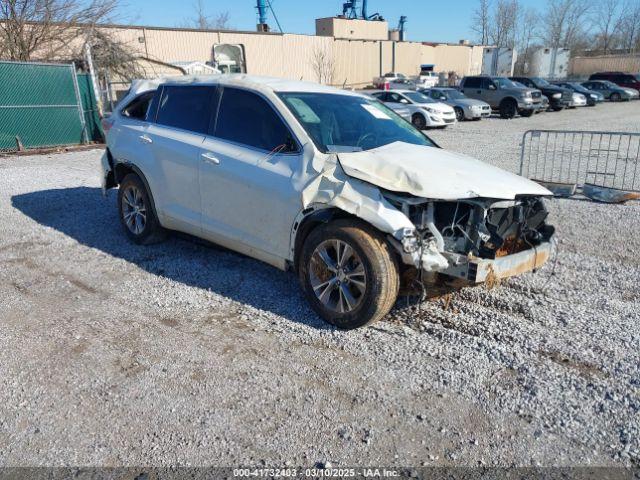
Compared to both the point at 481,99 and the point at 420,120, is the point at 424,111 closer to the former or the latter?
the point at 420,120

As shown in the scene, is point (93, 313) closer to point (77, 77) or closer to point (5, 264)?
point (5, 264)

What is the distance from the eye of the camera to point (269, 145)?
447cm

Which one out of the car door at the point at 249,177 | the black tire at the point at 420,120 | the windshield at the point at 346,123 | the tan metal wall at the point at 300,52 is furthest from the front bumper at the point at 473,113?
the car door at the point at 249,177

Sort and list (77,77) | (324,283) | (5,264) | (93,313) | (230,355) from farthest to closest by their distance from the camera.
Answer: (77,77) → (5,264) → (93,313) → (324,283) → (230,355)

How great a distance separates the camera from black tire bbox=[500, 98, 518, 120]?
25531 millimetres

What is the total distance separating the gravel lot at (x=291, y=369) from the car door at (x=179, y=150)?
551 millimetres

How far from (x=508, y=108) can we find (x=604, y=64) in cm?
5092

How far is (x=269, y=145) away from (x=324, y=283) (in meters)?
1.30

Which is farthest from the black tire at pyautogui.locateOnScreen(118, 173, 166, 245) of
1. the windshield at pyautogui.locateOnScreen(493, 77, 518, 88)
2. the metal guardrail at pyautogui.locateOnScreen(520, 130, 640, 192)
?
the windshield at pyautogui.locateOnScreen(493, 77, 518, 88)

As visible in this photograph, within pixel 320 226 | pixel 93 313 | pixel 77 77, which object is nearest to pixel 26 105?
pixel 77 77

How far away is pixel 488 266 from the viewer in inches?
146

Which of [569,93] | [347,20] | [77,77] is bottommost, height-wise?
[569,93]

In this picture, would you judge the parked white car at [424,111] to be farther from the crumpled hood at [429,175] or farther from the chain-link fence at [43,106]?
the crumpled hood at [429,175]

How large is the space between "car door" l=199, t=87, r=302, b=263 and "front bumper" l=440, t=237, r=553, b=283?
128 cm
